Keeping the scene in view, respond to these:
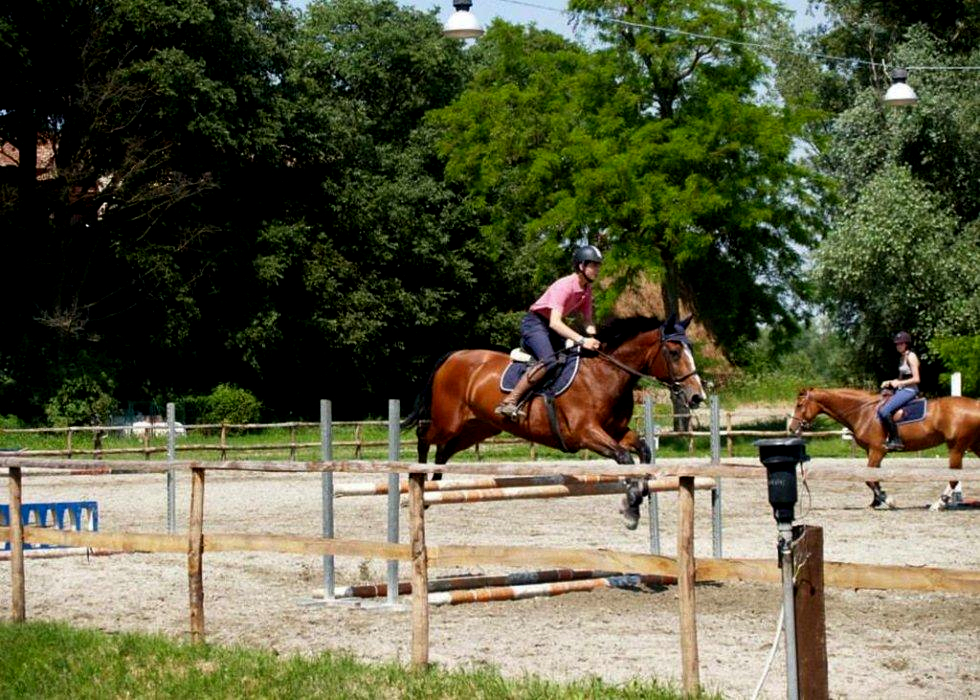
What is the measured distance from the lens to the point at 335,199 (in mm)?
49438

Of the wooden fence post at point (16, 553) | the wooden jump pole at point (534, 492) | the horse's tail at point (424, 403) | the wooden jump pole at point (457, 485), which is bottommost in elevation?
the wooden fence post at point (16, 553)

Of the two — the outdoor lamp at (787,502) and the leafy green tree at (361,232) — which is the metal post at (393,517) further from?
the leafy green tree at (361,232)

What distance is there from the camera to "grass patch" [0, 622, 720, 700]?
24.7ft

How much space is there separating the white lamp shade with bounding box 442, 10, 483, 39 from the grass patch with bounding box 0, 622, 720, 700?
1258 cm

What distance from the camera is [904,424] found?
20766 millimetres

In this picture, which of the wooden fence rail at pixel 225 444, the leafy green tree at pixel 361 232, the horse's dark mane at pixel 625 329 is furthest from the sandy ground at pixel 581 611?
the leafy green tree at pixel 361 232

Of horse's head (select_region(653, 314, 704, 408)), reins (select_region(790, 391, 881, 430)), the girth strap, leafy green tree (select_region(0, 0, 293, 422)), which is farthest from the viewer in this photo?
leafy green tree (select_region(0, 0, 293, 422))

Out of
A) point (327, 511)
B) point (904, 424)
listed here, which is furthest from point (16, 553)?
point (904, 424)

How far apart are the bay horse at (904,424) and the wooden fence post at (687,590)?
1315 centimetres

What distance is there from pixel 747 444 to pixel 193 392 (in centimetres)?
1828

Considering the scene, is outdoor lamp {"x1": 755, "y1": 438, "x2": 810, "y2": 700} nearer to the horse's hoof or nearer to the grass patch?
the grass patch

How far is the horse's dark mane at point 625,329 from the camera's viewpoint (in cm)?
1284

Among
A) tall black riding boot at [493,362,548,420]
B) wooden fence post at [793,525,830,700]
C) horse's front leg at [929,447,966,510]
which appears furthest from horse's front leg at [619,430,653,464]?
horse's front leg at [929,447,966,510]

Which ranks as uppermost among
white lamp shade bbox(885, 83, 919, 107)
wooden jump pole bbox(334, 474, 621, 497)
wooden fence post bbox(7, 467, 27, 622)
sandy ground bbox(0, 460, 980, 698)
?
white lamp shade bbox(885, 83, 919, 107)
